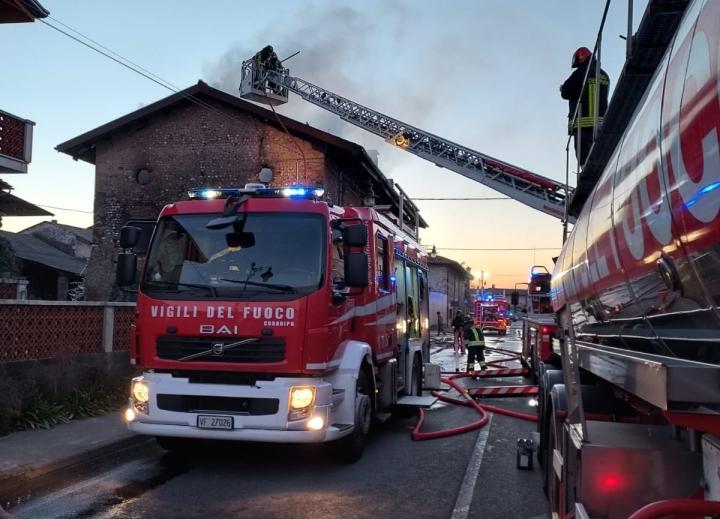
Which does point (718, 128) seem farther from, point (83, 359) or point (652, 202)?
point (83, 359)

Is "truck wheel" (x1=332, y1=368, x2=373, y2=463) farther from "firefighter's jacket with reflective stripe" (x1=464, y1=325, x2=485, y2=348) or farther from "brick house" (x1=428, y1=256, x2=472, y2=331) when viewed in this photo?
"brick house" (x1=428, y1=256, x2=472, y2=331)

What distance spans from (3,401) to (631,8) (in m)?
7.83

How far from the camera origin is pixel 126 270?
689 centimetres

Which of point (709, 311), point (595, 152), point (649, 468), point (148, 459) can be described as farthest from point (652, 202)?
point (148, 459)

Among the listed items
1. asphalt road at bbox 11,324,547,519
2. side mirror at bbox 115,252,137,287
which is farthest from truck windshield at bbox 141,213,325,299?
asphalt road at bbox 11,324,547,519

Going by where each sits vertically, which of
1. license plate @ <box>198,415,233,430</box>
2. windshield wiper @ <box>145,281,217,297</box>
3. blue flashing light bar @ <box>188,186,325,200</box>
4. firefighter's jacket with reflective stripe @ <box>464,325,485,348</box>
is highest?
blue flashing light bar @ <box>188,186,325,200</box>

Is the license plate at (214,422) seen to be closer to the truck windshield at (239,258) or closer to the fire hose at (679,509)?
the truck windshield at (239,258)

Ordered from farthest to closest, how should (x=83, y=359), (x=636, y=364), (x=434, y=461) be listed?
(x=83, y=359), (x=434, y=461), (x=636, y=364)

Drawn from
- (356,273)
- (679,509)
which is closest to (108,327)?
(356,273)

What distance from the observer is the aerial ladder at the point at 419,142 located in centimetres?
1773

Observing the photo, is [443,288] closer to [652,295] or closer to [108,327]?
[108,327]

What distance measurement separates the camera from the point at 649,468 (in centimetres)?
293

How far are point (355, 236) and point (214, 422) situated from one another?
7.28 feet

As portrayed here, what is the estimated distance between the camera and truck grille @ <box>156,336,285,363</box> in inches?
239
